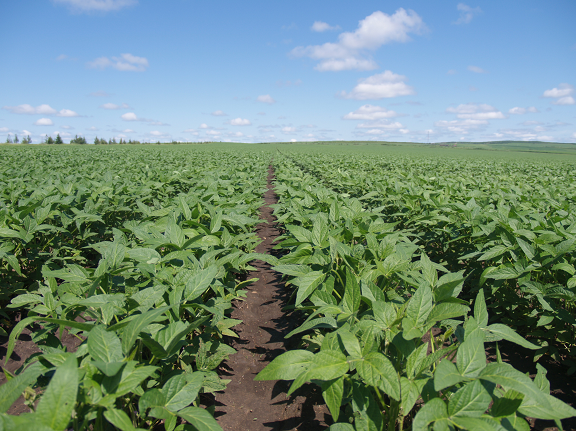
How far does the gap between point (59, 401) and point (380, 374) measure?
3.57 feet

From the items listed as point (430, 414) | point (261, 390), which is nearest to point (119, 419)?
point (430, 414)

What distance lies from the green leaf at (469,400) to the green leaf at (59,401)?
127 cm

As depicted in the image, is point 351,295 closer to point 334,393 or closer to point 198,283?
point 334,393

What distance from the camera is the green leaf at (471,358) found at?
1213 millimetres

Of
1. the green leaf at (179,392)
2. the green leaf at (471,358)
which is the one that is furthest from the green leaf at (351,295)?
the green leaf at (179,392)

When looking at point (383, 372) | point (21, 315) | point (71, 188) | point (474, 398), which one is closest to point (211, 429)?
point (383, 372)

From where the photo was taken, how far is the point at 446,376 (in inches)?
43.7

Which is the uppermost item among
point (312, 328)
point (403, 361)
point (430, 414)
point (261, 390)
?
point (430, 414)

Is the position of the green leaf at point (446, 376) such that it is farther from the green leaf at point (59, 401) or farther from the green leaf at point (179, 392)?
the green leaf at point (59, 401)

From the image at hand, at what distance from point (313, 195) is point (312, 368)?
3.45 metres

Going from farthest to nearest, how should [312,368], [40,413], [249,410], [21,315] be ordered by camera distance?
[21,315] → [249,410] → [312,368] → [40,413]

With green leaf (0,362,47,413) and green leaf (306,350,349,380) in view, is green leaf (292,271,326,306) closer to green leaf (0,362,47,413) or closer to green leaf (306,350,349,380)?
green leaf (306,350,349,380)

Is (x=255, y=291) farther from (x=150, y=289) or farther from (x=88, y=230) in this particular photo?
(x=150, y=289)

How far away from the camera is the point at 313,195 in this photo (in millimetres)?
4594
